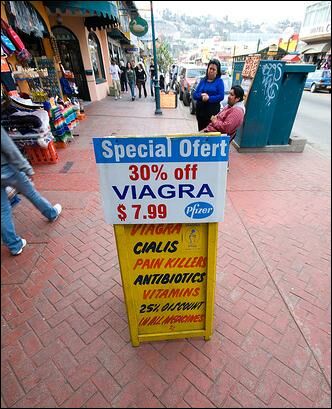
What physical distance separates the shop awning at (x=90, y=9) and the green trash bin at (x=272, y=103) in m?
3.29

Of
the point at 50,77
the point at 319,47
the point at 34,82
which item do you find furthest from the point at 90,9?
the point at 319,47

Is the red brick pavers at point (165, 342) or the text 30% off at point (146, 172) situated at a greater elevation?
the text 30% off at point (146, 172)

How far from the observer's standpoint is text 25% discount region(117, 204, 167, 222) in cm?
134

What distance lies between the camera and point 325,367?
1.73 m

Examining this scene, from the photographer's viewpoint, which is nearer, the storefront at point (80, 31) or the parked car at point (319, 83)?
the storefront at point (80, 31)

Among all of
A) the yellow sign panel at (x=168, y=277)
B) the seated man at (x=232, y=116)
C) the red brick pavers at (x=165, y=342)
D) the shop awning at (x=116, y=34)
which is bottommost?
the red brick pavers at (x=165, y=342)

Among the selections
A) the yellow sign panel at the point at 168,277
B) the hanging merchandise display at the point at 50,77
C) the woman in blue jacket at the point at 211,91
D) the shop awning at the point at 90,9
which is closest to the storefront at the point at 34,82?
the hanging merchandise display at the point at 50,77

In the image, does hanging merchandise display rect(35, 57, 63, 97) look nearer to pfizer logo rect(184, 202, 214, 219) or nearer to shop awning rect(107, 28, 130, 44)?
shop awning rect(107, 28, 130, 44)

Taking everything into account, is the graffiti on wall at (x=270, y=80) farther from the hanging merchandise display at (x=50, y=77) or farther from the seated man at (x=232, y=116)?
the hanging merchandise display at (x=50, y=77)

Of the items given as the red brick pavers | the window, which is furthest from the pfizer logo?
the window

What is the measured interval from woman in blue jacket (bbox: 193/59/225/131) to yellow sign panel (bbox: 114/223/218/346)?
3.72 metres

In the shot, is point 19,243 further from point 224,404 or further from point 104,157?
point 224,404

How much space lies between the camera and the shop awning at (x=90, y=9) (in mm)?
2166

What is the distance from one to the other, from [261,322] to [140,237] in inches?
55.7
